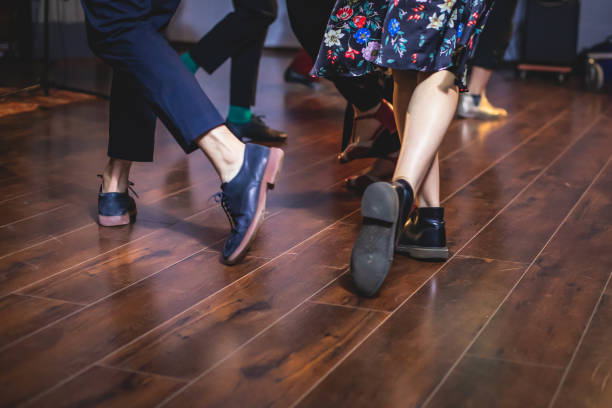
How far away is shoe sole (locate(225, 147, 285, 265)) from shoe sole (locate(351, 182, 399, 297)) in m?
0.22

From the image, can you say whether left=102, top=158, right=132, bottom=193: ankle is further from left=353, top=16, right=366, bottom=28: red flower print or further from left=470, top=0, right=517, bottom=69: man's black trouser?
left=470, top=0, right=517, bottom=69: man's black trouser

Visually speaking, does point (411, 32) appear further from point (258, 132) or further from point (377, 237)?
point (258, 132)

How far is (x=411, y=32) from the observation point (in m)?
1.28

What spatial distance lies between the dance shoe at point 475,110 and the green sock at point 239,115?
992 millimetres

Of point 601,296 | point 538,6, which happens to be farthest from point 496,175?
point 538,6

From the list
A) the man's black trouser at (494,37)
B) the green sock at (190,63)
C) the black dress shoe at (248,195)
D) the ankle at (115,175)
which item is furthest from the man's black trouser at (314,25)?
the man's black trouser at (494,37)

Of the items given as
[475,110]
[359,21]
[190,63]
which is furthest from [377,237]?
[475,110]

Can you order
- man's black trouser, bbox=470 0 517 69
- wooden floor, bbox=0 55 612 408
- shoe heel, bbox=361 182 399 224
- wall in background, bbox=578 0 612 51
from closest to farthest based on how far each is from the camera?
wooden floor, bbox=0 55 612 408 → shoe heel, bbox=361 182 399 224 → man's black trouser, bbox=470 0 517 69 → wall in background, bbox=578 0 612 51

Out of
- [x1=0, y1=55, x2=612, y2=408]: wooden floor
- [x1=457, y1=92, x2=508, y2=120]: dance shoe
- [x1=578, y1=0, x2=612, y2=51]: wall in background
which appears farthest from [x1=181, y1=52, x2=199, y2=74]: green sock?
[x1=578, y1=0, x2=612, y2=51]: wall in background

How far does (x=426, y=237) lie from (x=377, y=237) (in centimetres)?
23

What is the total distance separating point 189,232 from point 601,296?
2.64 feet

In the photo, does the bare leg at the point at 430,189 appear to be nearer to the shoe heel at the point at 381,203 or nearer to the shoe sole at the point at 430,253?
the shoe sole at the point at 430,253

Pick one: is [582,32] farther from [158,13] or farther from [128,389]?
[128,389]

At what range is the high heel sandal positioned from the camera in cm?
197
